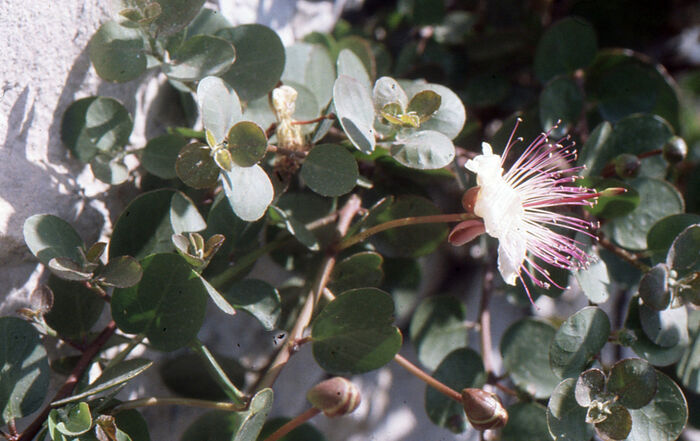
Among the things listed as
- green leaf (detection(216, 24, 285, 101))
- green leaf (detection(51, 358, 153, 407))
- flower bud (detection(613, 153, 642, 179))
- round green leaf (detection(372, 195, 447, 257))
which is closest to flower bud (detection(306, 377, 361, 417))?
green leaf (detection(51, 358, 153, 407))

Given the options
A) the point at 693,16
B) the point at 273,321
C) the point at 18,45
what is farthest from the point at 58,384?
the point at 693,16

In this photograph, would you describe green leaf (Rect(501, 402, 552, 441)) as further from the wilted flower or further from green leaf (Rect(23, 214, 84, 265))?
green leaf (Rect(23, 214, 84, 265))

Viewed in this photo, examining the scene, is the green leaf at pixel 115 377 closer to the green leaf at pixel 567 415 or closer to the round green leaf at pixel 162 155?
the round green leaf at pixel 162 155

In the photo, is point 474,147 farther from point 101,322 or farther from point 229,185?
point 101,322

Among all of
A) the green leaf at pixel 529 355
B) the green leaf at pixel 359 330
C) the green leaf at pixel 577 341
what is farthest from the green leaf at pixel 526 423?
the green leaf at pixel 359 330

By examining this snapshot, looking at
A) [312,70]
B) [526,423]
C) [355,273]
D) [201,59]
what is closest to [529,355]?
[526,423]

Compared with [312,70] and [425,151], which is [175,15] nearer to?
[312,70]
